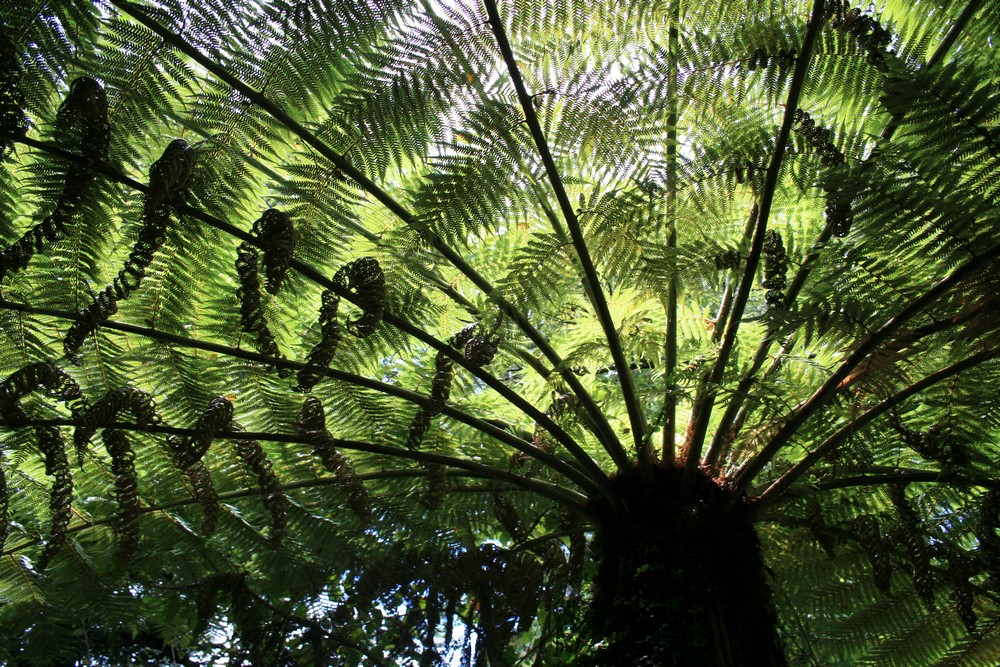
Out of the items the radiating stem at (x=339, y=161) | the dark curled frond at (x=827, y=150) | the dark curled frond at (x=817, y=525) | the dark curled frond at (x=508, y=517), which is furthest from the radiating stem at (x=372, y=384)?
the dark curled frond at (x=827, y=150)

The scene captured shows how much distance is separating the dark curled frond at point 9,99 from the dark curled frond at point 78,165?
0.07 m

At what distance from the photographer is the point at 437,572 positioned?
6.68ft

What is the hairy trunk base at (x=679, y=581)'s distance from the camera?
4.98 feet

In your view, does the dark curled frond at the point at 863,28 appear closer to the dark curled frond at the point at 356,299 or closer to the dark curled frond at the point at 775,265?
the dark curled frond at the point at 775,265

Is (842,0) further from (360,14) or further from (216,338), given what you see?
(216,338)

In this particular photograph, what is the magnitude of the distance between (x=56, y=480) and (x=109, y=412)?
12.9 inches

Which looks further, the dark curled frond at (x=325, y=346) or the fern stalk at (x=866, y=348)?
the dark curled frond at (x=325, y=346)

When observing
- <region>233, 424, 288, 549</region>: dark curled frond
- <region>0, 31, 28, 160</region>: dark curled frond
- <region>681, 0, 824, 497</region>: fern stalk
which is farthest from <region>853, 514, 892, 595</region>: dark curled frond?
<region>0, 31, 28, 160</region>: dark curled frond

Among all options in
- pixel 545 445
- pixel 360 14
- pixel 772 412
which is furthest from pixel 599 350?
pixel 360 14

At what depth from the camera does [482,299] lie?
2.11m

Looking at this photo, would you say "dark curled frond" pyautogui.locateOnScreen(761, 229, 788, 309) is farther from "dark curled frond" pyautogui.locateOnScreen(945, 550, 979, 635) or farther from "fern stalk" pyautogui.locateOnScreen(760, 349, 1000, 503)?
"dark curled frond" pyautogui.locateOnScreen(945, 550, 979, 635)

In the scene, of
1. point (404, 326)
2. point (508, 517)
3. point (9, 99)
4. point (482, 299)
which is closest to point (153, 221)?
point (9, 99)

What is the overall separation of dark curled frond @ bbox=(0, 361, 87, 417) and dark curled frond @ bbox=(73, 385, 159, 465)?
0.21 ft

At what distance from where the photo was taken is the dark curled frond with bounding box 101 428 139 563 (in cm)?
175
